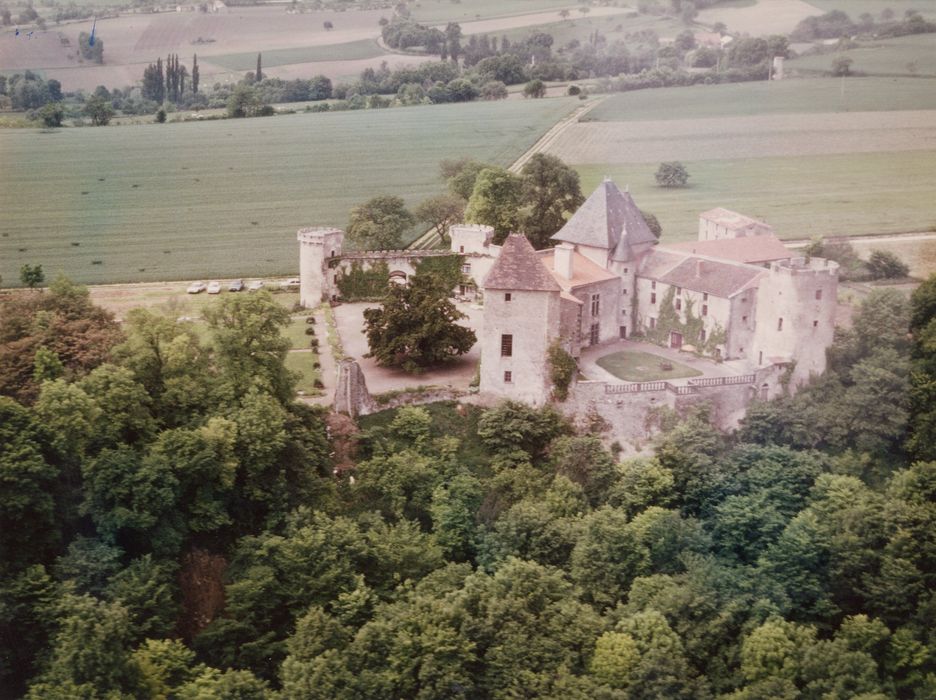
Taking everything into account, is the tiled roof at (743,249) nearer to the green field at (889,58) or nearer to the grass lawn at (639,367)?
the grass lawn at (639,367)

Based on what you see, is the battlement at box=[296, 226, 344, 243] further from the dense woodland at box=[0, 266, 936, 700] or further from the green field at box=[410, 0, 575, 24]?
the green field at box=[410, 0, 575, 24]

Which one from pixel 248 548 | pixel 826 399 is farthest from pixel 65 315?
pixel 826 399

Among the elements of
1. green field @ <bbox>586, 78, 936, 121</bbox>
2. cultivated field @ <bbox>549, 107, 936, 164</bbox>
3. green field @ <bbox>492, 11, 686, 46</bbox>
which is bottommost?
cultivated field @ <bbox>549, 107, 936, 164</bbox>

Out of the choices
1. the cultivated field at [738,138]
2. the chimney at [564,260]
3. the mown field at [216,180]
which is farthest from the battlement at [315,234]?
the cultivated field at [738,138]

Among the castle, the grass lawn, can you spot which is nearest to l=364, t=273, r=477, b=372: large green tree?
the castle

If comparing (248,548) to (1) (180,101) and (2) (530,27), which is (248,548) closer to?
(1) (180,101)

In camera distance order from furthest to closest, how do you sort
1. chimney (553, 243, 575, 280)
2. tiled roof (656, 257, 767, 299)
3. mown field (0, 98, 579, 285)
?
mown field (0, 98, 579, 285), chimney (553, 243, 575, 280), tiled roof (656, 257, 767, 299)

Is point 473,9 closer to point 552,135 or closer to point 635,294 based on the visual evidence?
point 552,135
